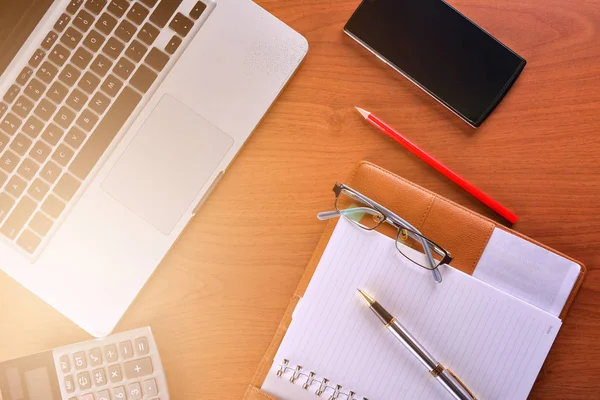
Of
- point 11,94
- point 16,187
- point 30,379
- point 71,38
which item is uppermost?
point 71,38

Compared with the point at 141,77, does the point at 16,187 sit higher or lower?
lower

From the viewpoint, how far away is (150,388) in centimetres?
81

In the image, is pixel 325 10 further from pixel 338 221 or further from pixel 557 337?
pixel 557 337

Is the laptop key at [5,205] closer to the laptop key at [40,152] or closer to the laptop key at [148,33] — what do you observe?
the laptop key at [40,152]

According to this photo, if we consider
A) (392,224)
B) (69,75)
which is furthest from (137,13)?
(392,224)

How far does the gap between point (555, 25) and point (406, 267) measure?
414mm

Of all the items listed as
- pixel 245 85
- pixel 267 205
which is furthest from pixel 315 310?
pixel 245 85

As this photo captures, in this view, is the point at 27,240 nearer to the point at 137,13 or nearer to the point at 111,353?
the point at 111,353

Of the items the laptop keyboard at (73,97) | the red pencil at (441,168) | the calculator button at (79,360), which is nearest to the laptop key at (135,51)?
the laptop keyboard at (73,97)

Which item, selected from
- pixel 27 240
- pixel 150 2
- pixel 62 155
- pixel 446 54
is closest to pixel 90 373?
pixel 27 240

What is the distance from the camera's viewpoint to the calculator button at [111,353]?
0.80 meters

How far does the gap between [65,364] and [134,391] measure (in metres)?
0.10

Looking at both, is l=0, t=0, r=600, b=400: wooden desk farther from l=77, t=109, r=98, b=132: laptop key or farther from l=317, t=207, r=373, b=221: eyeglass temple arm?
l=77, t=109, r=98, b=132: laptop key

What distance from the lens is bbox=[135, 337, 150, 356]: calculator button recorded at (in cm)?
81
